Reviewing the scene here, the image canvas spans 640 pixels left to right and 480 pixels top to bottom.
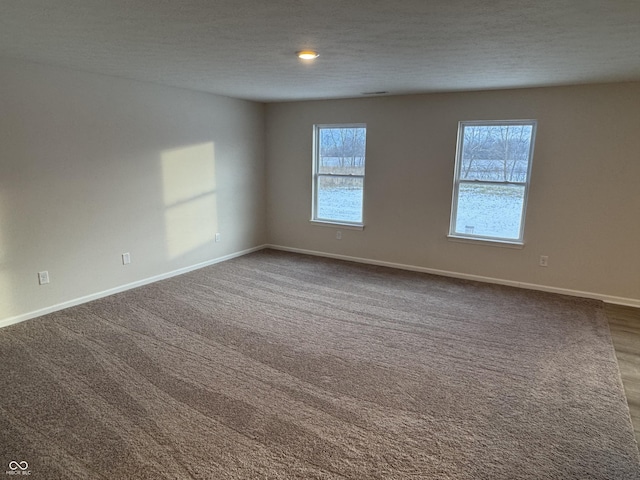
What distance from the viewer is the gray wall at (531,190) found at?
399 centimetres

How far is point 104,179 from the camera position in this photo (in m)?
4.00

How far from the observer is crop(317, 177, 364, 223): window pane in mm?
5625

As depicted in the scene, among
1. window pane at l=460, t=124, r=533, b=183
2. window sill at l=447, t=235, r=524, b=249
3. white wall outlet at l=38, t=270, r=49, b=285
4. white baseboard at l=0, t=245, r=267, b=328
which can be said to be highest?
window pane at l=460, t=124, r=533, b=183

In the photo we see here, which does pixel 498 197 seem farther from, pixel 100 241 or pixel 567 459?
pixel 100 241

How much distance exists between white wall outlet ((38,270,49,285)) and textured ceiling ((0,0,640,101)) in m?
1.89

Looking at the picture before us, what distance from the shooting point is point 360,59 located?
3041 mm

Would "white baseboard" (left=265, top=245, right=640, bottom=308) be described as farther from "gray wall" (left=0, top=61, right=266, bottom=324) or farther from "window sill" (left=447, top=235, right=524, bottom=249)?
"gray wall" (left=0, top=61, right=266, bottom=324)

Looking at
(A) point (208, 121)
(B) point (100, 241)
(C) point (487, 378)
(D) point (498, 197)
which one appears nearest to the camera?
(C) point (487, 378)

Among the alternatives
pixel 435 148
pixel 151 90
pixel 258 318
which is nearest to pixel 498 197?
pixel 435 148

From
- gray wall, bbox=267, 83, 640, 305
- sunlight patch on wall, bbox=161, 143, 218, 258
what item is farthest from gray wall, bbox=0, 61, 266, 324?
gray wall, bbox=267, 83, 640, 305

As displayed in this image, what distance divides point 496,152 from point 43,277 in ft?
16.6

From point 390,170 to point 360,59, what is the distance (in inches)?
90.7

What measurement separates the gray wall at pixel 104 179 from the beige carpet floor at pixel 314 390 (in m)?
0.47

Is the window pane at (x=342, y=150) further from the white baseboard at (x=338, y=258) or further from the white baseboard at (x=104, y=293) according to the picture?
the white baseboard at (x=104, y=293)
